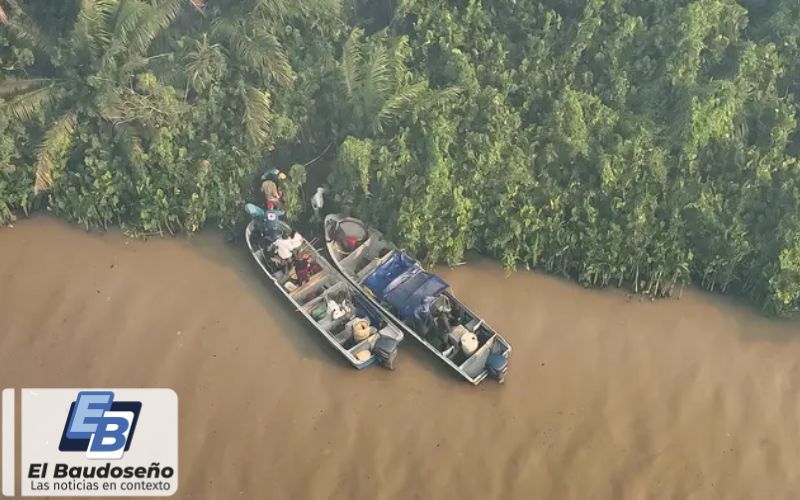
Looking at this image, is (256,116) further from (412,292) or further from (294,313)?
(412,292)

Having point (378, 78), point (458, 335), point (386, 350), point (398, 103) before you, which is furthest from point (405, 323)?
point (378, 78)

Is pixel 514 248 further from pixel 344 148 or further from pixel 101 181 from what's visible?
pixel 101 181

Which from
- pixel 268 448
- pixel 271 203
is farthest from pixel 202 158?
pixel 268 448

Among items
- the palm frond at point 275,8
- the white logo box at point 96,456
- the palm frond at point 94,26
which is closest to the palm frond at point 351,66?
the palm frond at point 275,8

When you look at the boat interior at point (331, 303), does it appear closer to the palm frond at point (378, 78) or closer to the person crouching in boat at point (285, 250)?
the person crouching in boat at point (285, 250)

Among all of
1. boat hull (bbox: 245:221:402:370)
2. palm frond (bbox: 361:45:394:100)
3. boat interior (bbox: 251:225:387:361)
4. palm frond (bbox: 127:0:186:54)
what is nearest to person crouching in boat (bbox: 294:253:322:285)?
boat interior (bbox: 251:225:387:361)
